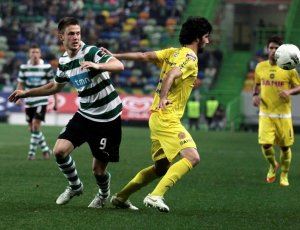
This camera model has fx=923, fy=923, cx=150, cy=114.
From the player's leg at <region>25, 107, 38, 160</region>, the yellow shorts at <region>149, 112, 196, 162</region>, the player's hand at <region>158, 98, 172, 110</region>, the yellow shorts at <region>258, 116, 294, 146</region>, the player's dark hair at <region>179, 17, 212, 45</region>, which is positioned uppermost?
the player's dark hair at <region>179, 17, 212, 45</region>

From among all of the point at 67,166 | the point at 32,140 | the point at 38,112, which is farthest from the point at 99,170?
the point at 38,112

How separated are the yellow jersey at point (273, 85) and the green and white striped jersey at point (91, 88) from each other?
16.8 ft

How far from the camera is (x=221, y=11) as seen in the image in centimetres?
4831

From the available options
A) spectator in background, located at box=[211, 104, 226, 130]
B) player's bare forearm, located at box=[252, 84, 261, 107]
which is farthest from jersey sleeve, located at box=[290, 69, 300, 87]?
spectator in background, located at box=[211, 104, 226, 130]

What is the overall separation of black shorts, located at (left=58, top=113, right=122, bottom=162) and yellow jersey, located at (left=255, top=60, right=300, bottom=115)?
5127 millimetres

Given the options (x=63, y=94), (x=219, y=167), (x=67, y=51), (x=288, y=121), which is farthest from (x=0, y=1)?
(x=67, y=51)

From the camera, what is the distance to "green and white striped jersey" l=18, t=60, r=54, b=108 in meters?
20.9

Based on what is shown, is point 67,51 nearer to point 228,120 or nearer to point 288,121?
point 288,121

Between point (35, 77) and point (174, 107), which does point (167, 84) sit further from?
point (35, 77)

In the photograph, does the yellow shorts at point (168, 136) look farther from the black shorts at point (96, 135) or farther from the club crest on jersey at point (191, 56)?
the club crest on jersey at point (191, 56)

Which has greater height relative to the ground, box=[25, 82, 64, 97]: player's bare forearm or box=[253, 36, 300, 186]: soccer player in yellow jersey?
box=[25, 82, 64, 97]: player's bare forearm

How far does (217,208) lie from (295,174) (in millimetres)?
6232

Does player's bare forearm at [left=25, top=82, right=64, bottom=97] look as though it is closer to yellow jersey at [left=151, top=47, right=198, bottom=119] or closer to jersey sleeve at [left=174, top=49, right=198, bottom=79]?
yellow jersey at [left=151, top=47, right=198, bottom=119]

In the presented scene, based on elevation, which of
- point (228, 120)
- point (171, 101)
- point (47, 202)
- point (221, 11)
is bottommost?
point (228, 120)
